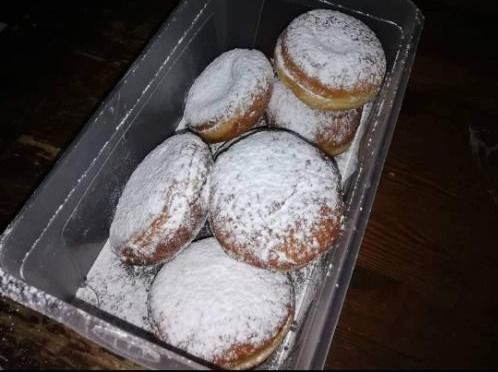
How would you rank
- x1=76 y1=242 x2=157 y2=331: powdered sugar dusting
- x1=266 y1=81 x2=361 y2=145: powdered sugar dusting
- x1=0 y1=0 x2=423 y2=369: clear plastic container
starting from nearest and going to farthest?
x1=0 y1=0 x2=423 y2=369: clear plastic container, x1=76 y1=242 x2=157 y2=331: powdered sugar dusting, x1=266 y1=81 x2=361 y2=145: powdered sugar dusting

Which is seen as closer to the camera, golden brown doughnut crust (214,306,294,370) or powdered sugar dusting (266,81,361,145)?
golden brown doughnut crust (214,306,294,370)

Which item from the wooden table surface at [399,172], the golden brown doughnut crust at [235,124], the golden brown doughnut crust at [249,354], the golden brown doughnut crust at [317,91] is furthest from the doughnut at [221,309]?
the golden brown doughnut crust at [317,91]

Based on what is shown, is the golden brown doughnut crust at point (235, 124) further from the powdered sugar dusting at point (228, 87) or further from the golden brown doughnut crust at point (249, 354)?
the golden brown doughnut crust at point (249, 354)

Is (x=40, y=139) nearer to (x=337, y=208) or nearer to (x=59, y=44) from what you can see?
(x=59, y=44)

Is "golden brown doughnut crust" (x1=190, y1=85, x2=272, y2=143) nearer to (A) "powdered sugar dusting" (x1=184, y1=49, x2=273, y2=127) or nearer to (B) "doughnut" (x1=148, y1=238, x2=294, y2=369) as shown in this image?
(A) "powdered sugar dusting" (x1=184, y1=49, x2=273, y2=127)

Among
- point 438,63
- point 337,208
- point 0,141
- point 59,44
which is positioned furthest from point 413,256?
point 59,44

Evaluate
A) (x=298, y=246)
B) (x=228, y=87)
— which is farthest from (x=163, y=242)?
(x=228, y=87)

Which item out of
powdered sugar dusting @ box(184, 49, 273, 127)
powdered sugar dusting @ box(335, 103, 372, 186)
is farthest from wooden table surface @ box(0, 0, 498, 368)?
powdered sugar dusting @ box(184, 49, 273, 127)
